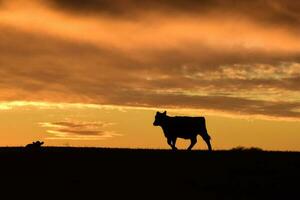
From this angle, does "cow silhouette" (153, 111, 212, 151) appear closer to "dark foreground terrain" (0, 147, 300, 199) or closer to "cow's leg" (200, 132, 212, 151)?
"cow's leg" (200, 132, 212, 151)

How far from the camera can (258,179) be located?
2266cm

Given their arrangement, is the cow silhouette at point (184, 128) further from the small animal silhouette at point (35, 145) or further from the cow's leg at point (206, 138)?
the small animal silhouette at point (35, 145)

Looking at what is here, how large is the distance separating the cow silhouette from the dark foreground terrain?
6035mm

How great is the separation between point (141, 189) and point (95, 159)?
7199 millimetres

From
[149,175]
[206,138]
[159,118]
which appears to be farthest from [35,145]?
[149,175]

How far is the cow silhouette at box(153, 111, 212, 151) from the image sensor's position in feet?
119

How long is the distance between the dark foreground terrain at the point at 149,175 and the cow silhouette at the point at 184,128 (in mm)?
6035

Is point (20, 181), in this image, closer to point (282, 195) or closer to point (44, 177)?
point (44, 177)

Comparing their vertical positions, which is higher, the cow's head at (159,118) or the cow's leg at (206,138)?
the cow's head at (159,118)

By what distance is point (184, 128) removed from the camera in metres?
36.5

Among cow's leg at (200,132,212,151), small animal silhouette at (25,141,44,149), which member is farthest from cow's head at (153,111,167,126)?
small animal silhouette at (25,141,44,149)

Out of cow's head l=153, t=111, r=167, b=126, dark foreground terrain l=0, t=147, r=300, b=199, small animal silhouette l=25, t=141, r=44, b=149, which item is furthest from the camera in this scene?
cow's head l=153, t=111, r=167, b=126

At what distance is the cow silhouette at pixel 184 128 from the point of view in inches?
1430

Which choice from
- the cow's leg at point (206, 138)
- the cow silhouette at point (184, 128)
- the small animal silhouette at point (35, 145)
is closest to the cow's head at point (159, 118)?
the cow silhouette at point (184, 128)
